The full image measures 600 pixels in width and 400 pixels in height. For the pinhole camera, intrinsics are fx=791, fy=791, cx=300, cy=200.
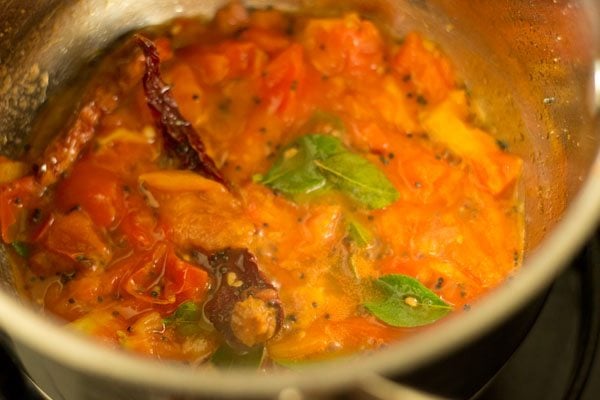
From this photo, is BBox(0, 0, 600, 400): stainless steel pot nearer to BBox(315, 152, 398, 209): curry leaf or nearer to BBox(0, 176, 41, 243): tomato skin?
BBox(0, 176, 41, 243): tomato skin

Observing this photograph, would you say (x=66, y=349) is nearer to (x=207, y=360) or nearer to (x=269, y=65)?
(x=207, y=360)

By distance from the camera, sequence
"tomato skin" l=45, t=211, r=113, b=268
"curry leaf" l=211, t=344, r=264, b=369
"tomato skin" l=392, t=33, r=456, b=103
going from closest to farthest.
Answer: "curry leaf" l=211, t=344, r=264, b=369 → "tomato skin" l=45, t=211, r=113, b=268 → "tomato skin" l=392, t=33, r=456, b=103

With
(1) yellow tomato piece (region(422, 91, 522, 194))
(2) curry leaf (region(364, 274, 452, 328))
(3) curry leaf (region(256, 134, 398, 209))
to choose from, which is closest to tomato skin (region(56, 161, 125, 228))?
(3) curry leaf (region(256, 134, 398, 209))

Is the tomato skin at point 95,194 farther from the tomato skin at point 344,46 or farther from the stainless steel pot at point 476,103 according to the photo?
the tomato skin at point 344,46

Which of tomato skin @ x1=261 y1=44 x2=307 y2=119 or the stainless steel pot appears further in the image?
tomato skin @ x1=261 y1=44 x2=307 y2=119

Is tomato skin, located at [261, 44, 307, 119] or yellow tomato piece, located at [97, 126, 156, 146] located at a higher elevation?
tomato skin, located at [261, 44, 307, 119]

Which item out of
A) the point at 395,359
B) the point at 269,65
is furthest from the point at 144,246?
the point at 395,359

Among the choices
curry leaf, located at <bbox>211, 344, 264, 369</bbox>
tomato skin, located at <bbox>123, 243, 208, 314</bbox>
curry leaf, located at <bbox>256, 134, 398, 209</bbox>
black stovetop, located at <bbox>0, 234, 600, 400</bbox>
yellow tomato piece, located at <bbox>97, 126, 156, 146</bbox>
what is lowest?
black stovetop, located at <bbox>0, 234, 600, 400</bbox>

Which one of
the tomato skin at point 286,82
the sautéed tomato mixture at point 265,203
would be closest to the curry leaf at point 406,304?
the sautéed tomato mixture at point 265,203
